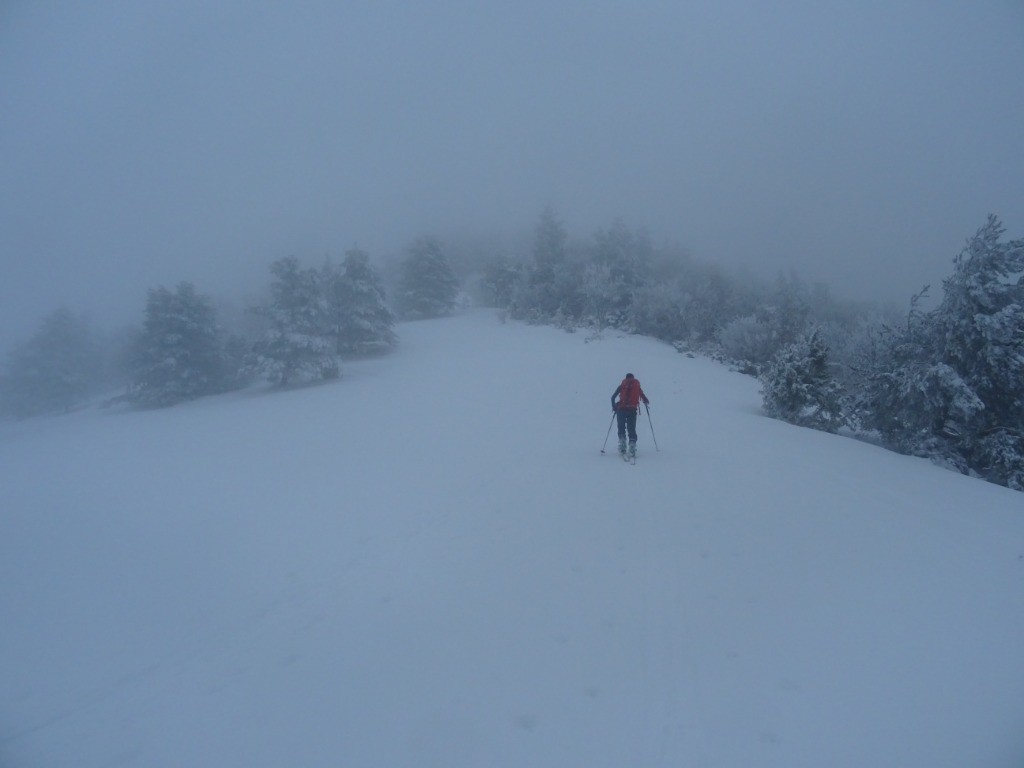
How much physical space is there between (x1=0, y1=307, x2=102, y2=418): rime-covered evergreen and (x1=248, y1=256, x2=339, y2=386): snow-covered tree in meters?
17.9

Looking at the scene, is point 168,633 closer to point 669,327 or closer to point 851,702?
point 851,702

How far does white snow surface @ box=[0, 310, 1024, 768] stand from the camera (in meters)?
3.36

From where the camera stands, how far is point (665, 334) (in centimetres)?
2695

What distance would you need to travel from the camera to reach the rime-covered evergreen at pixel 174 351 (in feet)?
64.4

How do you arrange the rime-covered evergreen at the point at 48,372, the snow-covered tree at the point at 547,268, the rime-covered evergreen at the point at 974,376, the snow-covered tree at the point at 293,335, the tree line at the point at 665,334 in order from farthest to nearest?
the snow-covered tree at the point at 547,268, the rime-covered evergreen at the point at 48,372, the snow-covered tree at the point at 293,335, the tree line at the point at 665,334, the rime-covered evergreen at the point at 974,376

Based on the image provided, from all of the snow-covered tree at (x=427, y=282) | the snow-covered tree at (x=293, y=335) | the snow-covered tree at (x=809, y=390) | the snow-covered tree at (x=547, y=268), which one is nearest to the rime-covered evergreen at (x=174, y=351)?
the snow-covered tree at (x=293, y=335)

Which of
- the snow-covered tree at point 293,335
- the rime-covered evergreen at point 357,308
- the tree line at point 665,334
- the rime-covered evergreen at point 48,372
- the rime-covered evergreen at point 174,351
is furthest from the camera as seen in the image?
the rime-covered evergreen at point 48,372

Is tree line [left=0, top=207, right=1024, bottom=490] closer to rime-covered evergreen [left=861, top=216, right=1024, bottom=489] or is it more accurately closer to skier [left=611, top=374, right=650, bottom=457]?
rime-covered evergreen [left=861, top=216, right=1024, bottom=489]

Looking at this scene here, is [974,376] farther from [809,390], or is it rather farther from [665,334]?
[665,334]

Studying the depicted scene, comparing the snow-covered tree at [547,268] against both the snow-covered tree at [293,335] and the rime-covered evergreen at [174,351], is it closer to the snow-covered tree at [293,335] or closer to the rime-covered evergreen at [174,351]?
the snow-covered tree at [293,335]

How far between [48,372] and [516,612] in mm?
36346

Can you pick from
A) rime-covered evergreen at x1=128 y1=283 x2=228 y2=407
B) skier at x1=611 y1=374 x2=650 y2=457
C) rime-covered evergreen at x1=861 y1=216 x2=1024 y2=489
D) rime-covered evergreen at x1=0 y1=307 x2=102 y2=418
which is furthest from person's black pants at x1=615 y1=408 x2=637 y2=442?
rime-covered evergreen at x1=0 y1=307 x2=102 y2=418

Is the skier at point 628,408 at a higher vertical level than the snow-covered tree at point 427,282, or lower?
lower

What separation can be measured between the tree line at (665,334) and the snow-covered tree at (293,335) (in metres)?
0.07
